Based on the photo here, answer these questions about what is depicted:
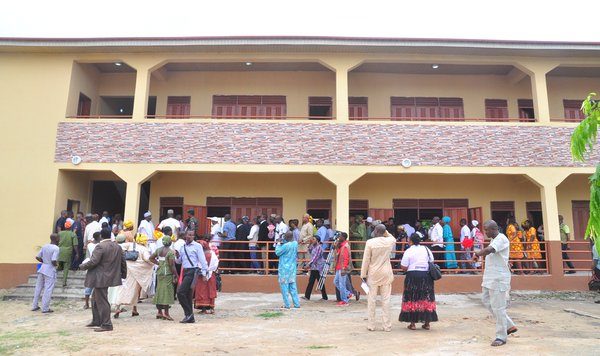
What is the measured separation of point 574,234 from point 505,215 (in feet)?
6.82

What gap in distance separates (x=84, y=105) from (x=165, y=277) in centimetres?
848

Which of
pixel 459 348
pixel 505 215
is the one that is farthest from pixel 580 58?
pixel 459 348

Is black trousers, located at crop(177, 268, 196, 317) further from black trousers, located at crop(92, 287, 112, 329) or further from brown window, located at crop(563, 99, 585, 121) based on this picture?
brown window, located at crop(563, 99, 585, 121)

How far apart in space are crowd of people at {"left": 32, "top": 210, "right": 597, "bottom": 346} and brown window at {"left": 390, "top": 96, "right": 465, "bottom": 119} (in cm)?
369

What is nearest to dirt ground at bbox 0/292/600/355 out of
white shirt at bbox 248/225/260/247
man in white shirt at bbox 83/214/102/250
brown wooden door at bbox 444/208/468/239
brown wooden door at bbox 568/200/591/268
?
man in white shirt at bbox 83/214/102/250

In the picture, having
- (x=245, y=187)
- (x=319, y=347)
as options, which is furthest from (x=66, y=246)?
(x=319, y=347)

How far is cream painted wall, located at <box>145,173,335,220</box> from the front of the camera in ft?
45.5

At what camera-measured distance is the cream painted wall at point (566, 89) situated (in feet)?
46.6

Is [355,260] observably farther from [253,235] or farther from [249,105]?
[249,105]

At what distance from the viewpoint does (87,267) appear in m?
6.77

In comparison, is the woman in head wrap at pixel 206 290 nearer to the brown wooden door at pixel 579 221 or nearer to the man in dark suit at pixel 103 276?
the man in dark suit at pixel 103 276

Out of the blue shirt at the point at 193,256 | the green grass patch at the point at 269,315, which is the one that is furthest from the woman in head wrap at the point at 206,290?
the green grass patch at the point at 269,315

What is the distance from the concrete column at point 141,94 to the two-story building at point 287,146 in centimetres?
4

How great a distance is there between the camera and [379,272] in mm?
6801
